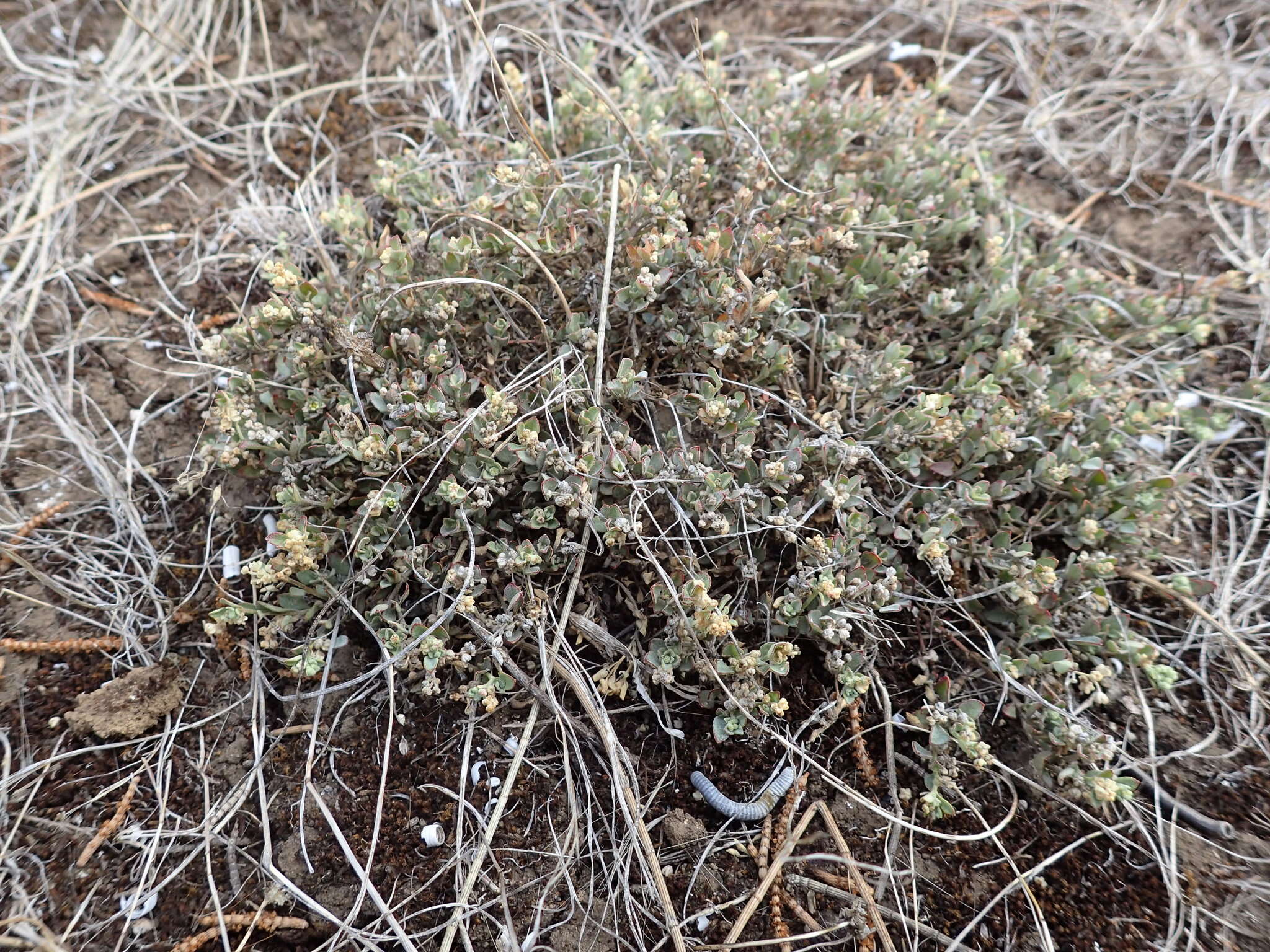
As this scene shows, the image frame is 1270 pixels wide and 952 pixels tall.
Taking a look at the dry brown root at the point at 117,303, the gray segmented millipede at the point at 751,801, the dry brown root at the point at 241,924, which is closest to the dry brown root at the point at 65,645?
the dry brown root at the point at 241,924

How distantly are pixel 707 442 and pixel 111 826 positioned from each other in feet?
6.36

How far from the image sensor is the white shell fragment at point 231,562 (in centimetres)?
241

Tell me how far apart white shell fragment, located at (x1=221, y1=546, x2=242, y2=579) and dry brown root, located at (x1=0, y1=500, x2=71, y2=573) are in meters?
0.59

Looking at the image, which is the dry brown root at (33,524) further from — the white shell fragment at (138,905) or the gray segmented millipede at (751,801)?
the gray segmented millipede at (751,801)

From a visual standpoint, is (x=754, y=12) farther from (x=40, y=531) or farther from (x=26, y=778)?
(x=26, y=778)

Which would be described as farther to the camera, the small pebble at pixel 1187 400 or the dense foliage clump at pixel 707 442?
the small pebble at pixel 1187 400

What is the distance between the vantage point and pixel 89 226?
315cm

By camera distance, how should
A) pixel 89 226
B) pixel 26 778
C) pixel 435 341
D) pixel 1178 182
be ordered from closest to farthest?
pixel 26 778 → pixel 435 341 → pixel 89 226 → pixel 1178 182

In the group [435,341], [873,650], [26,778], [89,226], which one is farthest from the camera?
[89,226]

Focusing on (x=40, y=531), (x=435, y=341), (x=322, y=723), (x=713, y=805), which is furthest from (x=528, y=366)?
(x=40, y=531)

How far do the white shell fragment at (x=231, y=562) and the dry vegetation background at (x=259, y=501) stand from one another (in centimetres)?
6

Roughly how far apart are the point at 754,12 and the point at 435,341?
2.71 m

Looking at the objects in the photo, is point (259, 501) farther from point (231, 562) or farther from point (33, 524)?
point (33, 524)

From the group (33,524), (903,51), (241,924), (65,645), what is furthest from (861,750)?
(903,51)
